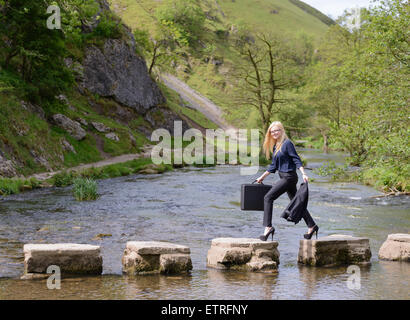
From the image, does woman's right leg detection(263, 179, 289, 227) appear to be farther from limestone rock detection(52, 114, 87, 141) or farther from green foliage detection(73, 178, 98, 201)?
limestone rock detection(52, 114, 87, 141)

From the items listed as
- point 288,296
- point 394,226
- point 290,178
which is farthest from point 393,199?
point 288,296

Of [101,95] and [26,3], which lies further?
[101,95]

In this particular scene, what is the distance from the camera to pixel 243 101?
166 feet

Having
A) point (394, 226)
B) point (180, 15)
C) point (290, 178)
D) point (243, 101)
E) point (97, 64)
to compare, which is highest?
point (180, 15)

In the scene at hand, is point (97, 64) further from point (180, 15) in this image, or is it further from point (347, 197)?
point (180, 15)

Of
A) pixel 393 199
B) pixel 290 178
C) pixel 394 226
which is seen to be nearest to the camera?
pixel 290 178

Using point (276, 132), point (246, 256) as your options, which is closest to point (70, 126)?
point (276, 132)

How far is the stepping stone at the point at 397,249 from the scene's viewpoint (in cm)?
1162

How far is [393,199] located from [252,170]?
18097 millimetres

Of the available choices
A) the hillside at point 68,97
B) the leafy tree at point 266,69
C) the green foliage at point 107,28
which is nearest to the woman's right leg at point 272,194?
the hillside at point 68,97

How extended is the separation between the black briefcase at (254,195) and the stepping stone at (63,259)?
11.1 ft

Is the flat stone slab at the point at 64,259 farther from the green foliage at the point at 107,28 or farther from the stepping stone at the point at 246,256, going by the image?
the green foliage at the point at 107,28

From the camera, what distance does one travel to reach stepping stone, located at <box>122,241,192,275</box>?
392 inches

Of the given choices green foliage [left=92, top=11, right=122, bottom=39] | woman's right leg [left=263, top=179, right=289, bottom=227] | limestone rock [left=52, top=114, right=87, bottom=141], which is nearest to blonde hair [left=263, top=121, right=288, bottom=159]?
woman's right leg [left=263, top=179, right=289, bottom=227]
